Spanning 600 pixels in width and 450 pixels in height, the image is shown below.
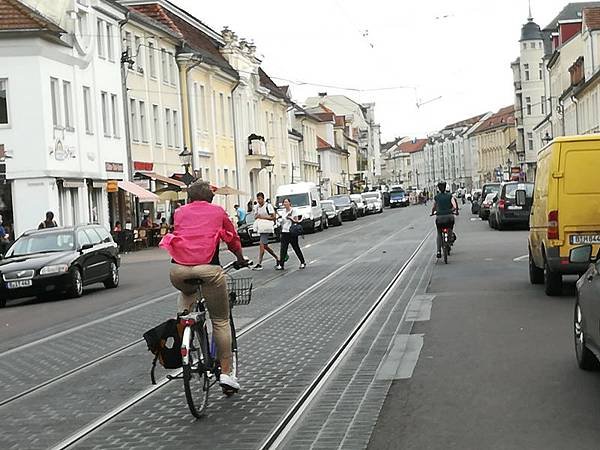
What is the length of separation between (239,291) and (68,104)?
3292 centimetres

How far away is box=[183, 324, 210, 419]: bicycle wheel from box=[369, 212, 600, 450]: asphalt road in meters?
1.39

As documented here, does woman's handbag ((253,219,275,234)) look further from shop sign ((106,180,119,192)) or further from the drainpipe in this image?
the drainpipe

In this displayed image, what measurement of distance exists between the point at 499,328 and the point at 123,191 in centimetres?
3594

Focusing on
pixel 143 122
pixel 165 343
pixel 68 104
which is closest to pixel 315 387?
pixel 165 343

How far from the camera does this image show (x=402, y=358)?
34.7 feet

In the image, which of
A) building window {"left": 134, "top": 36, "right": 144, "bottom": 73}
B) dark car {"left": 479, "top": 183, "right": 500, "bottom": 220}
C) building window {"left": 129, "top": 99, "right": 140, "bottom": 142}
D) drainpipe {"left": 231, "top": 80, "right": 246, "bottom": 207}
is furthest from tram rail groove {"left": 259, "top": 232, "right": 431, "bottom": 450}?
drainpipe {"left": 231, "top": 80, "right": 246, "bottom": 207}

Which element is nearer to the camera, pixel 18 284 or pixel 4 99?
pixel 18 284

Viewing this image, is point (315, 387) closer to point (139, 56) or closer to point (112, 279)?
point (112, 279)

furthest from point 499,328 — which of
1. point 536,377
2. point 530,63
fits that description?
point 530,63

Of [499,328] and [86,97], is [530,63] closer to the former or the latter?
[86,97]

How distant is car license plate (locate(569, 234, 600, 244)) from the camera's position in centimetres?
1535

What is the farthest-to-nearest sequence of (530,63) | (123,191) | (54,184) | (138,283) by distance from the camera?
1. (530,63)
2. (123,191)
3. (54,184)
4. (138,283)

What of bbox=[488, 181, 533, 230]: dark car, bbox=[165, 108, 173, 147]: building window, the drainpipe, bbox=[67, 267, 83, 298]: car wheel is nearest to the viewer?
bbox=[67, 267, 83, 298]: car wheel

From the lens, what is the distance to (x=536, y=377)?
9.14 m
